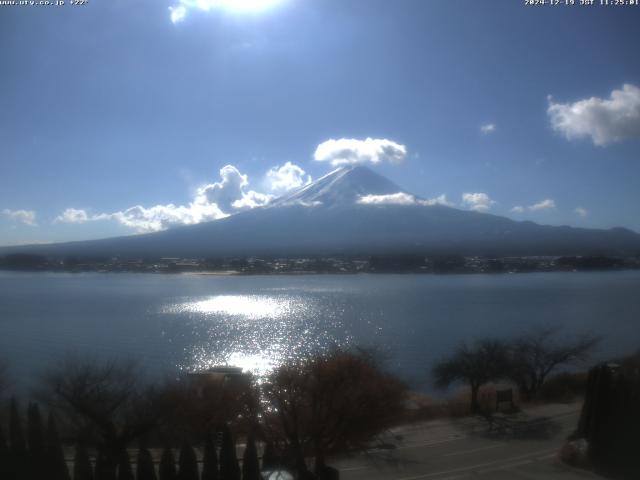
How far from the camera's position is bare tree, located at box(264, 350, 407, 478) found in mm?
4148

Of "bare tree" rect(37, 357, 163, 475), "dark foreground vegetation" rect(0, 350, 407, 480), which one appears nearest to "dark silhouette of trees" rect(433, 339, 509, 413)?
"dark foreground vegetation" rect(0, 350, 407, 480)

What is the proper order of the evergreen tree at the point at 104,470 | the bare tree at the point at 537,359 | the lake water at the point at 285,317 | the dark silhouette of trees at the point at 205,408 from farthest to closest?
the lake water at the point at 285,317 → the bare tree at the point at 537,359 → the dark silhouette of trees at the point at 205,408 → the evergreen tree at the point at 104,470

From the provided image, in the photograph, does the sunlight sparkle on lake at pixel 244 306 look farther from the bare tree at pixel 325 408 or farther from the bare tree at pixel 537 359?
the bare tree at pixel 325 408

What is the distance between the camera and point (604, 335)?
1227cm

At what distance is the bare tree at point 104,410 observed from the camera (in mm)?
4000

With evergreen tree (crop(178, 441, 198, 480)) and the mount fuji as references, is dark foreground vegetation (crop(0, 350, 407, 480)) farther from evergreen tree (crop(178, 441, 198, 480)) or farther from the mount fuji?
the mount fuji

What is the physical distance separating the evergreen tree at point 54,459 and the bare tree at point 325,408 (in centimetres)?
141

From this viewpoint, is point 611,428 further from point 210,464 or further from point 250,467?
point 210,464

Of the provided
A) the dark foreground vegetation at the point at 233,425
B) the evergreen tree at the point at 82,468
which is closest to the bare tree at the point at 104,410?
the dark foreground vegetation at the point at 233,425

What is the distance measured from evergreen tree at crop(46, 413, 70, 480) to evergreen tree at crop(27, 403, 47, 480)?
29mm

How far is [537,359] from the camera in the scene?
27.8 feet

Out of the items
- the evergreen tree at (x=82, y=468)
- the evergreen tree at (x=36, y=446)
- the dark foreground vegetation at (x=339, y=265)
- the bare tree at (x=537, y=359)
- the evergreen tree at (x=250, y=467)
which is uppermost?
the dark foreground vegetation at (x=339, y=265)

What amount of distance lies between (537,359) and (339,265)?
2728 centimetres

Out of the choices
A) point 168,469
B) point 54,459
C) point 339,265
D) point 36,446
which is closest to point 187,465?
point 168,469
